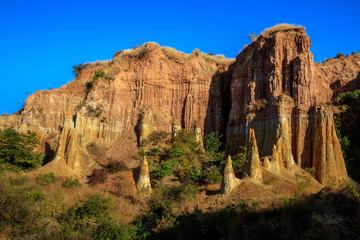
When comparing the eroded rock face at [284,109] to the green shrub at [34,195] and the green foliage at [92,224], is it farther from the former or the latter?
the green shrub at [34,195]

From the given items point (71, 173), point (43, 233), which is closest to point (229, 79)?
point (71, 173)

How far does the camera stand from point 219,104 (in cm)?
3628

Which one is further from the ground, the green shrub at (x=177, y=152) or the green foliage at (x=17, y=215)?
the green shrub at (x=177, y=152)

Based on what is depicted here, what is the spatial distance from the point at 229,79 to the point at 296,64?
36.4 ft

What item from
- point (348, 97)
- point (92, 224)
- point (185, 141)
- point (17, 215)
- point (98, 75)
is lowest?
point (92, 224)

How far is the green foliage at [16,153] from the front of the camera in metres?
25.6

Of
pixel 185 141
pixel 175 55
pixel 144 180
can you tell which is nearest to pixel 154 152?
pixel 185 141

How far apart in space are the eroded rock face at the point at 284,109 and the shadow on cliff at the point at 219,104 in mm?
3365

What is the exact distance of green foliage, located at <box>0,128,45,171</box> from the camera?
84.0 feet

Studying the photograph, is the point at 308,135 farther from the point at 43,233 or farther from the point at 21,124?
the point at 21,124

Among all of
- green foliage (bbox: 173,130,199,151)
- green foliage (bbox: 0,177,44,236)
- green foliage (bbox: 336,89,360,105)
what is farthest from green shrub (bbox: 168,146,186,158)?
green foliage (bbox: 336,89,360,105)

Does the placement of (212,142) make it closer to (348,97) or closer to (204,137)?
(204,137)

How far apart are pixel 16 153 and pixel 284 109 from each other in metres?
21.4

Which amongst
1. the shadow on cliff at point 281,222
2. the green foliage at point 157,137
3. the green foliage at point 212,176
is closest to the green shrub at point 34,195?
the shadow on cliff at point 281,222
